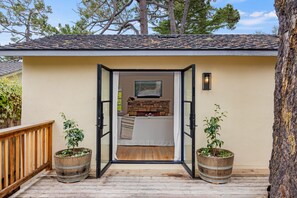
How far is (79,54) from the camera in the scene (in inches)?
164

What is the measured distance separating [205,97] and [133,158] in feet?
7.30

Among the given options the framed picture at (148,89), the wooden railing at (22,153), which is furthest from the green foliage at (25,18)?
the wooden railing at (22,153)

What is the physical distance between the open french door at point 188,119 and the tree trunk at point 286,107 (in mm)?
1549

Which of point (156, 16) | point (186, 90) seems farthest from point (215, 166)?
point (156, 16)

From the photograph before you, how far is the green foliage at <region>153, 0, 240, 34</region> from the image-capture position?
11.0 m

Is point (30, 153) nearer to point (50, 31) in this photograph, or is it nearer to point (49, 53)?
point (49, 53)

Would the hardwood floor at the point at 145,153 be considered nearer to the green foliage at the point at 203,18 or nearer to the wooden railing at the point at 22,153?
the wooden railing at the point at 22,153

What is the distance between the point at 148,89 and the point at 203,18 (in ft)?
17.4

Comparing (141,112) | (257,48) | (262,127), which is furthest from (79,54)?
(141,112)

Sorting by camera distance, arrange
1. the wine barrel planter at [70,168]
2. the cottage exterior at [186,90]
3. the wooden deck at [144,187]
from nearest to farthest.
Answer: the wooden deck at [144,187], the wine barrel planter at [70,168], the cottage exterior at [186,90]

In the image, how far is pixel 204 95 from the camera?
4.57 metres

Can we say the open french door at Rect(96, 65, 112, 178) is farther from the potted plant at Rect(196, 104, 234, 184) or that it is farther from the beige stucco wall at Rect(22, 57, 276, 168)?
the potted plant at Rect(196, 104, 234, 184)

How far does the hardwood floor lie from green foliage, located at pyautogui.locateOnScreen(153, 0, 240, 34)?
317 inches

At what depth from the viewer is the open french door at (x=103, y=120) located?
153 inches
